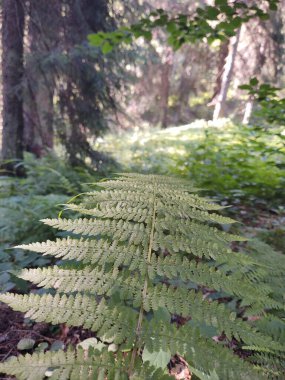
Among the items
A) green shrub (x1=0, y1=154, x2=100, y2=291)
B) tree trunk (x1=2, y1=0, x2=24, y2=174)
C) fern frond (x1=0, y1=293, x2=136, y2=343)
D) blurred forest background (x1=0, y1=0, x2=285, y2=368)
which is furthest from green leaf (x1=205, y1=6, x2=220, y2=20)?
tree trunk (x1=2, y1=0, x2=24, y2=174)

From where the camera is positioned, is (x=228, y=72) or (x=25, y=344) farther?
(x=228, y=72)

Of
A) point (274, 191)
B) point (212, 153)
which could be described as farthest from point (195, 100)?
point (274, 191)

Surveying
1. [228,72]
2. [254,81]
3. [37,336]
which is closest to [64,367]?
[37,336]

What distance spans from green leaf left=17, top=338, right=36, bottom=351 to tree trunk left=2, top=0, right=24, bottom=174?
4.46 meters

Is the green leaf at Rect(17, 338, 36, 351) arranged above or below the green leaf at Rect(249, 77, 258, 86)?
below

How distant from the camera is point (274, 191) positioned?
4762mm

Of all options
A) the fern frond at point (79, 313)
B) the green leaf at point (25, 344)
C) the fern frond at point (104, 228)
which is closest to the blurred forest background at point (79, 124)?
the green leaf at point (25, 344)

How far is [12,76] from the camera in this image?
18.9ft

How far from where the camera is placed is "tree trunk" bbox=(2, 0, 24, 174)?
550cm

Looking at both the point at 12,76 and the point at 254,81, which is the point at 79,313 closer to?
the point at 254,81

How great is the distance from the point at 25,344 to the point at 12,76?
5222 mm

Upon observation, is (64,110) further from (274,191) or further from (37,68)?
(274,191)

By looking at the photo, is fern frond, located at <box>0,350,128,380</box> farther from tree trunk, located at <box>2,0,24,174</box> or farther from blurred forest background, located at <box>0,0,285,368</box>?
tree trunk, located at <box>2,0,24,174</box>

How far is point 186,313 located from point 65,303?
1.23 ft
